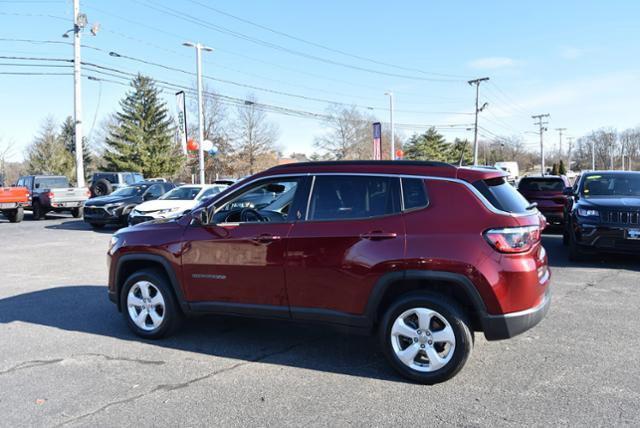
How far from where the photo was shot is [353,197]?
431cm

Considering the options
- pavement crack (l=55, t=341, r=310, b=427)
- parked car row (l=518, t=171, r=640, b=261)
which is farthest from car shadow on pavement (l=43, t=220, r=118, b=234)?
parked car row (l=518, t=171, r=640, b=261)

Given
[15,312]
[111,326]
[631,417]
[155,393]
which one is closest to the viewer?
[631,417]

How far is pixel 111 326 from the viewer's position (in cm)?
564

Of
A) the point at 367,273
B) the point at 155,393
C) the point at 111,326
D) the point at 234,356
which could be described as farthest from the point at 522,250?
the point at 111,326

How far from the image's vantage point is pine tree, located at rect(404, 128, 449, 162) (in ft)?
243

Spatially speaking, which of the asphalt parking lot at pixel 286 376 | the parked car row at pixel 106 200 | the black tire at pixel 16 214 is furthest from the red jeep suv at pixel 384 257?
the black tire at pixel 16 214

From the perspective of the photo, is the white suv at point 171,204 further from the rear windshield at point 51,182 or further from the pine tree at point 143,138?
the pine tree at point 143,138

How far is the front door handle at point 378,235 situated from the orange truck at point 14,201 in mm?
18610

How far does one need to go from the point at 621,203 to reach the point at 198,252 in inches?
296

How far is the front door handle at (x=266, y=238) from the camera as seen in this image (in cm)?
445

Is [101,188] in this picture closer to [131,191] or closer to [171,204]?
[131,191]

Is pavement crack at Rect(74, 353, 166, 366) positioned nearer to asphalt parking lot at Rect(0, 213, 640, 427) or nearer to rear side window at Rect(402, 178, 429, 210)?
asphalt parking lot at Rect(0, 213, 640, 427)

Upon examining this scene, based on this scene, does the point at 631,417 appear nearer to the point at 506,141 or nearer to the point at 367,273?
the point at 367,273

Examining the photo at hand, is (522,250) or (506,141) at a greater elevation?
(506,141)
